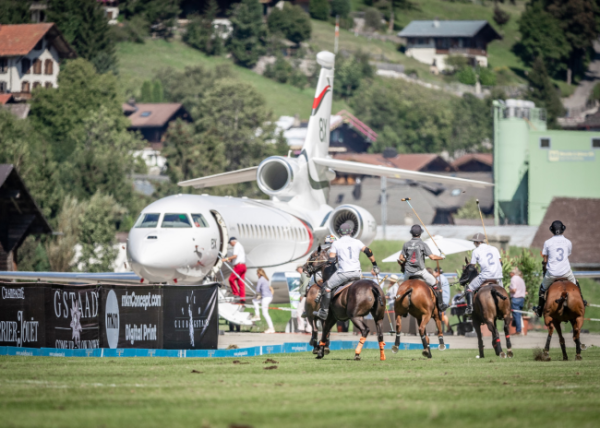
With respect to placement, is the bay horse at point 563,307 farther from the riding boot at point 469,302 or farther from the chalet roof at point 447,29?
the chalet roof at point 447,29

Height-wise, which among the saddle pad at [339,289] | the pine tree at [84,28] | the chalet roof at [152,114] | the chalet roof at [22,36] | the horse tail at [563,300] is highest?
the pine tree at [84,28]

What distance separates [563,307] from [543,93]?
434 feet

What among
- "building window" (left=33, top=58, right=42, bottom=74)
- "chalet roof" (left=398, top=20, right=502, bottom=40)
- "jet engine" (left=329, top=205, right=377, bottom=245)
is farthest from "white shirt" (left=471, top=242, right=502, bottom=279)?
"chalet roof" (left=398, top=20, right=502, bottom=40)

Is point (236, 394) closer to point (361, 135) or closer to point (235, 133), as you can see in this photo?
point (235, 133)

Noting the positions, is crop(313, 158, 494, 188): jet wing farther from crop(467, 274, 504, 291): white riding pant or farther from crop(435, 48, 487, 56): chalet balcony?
crop(435, 48, 487, 56): chalet balcony

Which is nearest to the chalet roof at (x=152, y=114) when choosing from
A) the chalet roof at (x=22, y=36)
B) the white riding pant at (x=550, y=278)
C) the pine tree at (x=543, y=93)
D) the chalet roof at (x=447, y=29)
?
the chalet roof at (x=22, y=36)

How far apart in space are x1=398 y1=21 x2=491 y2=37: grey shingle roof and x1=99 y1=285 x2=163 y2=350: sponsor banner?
159 metres

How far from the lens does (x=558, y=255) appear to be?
661 inches

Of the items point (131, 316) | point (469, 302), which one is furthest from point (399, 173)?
point (131, 316)

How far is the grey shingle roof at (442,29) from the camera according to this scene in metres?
172

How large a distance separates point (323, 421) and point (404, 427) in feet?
2.50

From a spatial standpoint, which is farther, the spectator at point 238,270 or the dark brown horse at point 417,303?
the spectator at point 238,270

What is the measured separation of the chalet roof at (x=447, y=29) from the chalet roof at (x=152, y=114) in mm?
A: 68860

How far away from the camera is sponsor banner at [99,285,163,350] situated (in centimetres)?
1802
